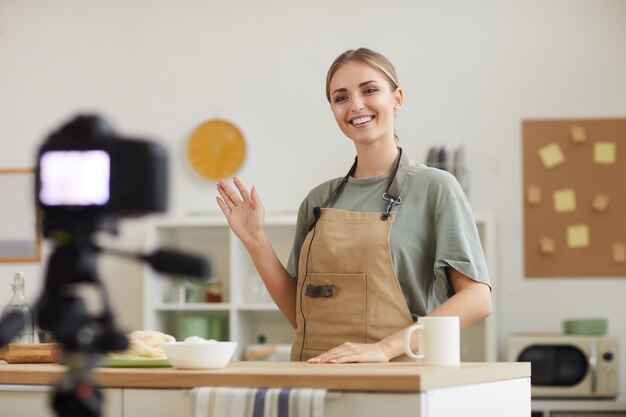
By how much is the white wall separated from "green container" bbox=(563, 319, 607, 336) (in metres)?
0.25

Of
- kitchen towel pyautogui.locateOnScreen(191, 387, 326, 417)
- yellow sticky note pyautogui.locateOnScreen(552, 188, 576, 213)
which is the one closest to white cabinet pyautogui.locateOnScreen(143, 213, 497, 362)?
yellow sticky note pyautogui.locateOnScreen(552, 188, 576, 213)

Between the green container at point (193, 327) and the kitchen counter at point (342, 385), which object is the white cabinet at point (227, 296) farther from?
the kitchen counter at point (342, 385)

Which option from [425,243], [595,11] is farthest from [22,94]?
[425,243]

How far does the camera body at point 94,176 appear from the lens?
83 centimetres

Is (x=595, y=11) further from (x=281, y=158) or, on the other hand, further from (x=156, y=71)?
(x=156, y=71)

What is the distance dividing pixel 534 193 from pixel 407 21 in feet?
Result: 3.74

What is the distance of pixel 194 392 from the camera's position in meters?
1.66

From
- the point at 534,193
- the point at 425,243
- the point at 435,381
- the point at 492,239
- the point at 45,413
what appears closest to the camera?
the point at 435,381

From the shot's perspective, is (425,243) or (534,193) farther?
(534,193)

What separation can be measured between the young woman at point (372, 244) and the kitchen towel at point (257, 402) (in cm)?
47

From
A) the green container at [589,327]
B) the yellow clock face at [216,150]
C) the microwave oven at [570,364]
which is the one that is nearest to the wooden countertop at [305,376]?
the microwave oven at [570,364]

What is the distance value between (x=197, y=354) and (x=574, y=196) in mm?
3563

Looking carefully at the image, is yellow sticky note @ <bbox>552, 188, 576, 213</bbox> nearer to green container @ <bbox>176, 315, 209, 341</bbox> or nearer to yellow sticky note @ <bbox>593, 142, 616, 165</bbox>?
yellow sticky note @ <bbox>593, 142, 616, 165</bbox>

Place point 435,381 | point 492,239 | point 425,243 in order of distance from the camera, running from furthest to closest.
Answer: point 492,239 < point 425,243 < point 435,381
